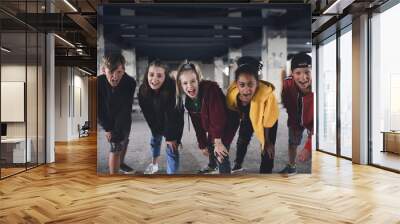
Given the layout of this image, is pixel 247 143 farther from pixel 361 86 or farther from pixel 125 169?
pixel 361 86

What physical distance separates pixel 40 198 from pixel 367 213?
3.97 meters

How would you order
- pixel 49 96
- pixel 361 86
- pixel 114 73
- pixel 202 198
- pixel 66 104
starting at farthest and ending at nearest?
pixel 66 104, pixel 49 96, pixel 361 86, pixel 114 73, pixel 202 198

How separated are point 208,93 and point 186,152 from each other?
1.09 m

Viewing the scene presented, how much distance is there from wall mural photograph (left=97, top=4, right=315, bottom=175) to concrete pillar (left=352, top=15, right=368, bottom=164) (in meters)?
2.08

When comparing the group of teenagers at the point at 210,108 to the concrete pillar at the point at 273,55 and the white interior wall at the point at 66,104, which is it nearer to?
the concrete pillar at the point at 273,55

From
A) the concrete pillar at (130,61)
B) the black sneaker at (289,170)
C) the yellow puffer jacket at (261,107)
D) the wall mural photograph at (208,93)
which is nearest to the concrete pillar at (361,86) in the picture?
the wall mural photograph at (208,93)

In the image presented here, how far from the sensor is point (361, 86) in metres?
8.04

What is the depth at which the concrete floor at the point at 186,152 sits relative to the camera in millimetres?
6578

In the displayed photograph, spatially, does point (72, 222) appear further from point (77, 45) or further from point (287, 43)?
point (77, 45)

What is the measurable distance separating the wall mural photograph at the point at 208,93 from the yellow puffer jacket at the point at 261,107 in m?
0.02

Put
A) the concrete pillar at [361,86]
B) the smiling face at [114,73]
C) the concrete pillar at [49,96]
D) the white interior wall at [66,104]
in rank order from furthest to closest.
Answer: the white interior wall at [66,104] < the concrete pillar at [49,96] < the concrete pillar at [361,86] < the smiling face at [114,73]

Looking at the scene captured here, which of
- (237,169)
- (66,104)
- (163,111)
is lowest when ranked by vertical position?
(237,169)

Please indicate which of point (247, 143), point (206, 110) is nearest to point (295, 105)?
point (247, 143)

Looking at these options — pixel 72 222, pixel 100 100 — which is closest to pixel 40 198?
pixel 72 222
